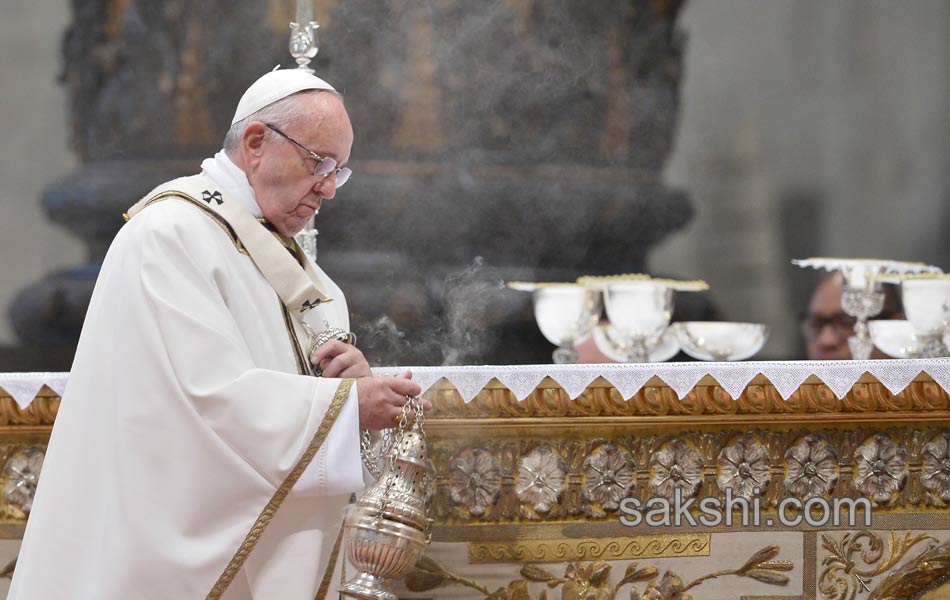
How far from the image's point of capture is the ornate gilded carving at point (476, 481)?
360 cm

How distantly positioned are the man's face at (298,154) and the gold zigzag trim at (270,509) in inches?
21.5

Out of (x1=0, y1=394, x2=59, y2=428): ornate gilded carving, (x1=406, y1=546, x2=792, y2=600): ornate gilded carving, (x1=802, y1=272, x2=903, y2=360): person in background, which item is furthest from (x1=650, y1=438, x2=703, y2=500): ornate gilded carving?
(x1=802, y1=272, x2=903, y2=360): person in background

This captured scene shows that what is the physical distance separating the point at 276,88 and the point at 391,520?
1.04m

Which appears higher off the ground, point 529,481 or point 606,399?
point 606,399

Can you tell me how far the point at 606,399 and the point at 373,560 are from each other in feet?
2.85

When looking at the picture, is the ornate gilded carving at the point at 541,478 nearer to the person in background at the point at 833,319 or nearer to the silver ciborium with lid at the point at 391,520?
the silver ciborium with lid at the point at 391,520

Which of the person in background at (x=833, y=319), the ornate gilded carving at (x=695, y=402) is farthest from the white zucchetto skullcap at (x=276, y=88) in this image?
the person in background at (x=833, y=319)

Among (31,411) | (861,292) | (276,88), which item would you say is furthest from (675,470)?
(31,411)

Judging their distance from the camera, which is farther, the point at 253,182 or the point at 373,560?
the point at 253,182

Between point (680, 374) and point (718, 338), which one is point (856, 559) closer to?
point (680, 374)

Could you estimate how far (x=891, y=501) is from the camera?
3.65 m

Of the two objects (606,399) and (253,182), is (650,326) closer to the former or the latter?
(606,399)

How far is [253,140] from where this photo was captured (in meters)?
3.21

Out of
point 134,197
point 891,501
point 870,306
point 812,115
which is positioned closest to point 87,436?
point 891,501
